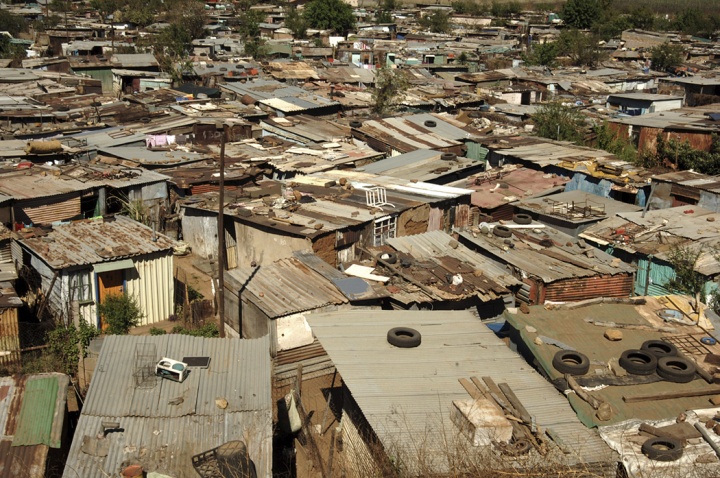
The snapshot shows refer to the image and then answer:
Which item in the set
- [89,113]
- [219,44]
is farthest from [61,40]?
[89,113]

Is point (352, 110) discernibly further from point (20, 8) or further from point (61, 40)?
point (20, 8)

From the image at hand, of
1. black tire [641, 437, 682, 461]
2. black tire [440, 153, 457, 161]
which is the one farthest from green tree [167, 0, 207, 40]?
black tire [641, 437, 682, 461]

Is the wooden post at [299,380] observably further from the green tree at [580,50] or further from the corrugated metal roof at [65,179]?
the green tree at [580,50]

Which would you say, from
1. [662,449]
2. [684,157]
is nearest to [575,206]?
[684,157]

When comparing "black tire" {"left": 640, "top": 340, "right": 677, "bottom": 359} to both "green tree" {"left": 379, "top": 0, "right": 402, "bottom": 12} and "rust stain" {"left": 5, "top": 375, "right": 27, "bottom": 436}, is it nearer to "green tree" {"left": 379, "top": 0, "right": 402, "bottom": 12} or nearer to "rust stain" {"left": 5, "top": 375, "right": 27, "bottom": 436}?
"rust stain" {"left": 5, "top": 375, "right": 27, "bottom": 436}

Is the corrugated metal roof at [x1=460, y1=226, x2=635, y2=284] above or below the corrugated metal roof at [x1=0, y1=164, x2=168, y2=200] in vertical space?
below

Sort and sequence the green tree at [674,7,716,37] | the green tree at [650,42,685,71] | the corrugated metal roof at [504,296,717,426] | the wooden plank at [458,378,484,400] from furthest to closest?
the green tree at [674,7,716,37] → the green tree at [650,42,685,71] → the corrugated metal roof at [504,296,717,426] → the wooden plank at [458,378,484,400]

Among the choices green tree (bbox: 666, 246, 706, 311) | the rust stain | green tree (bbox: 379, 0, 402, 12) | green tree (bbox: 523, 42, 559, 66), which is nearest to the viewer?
the rust stain

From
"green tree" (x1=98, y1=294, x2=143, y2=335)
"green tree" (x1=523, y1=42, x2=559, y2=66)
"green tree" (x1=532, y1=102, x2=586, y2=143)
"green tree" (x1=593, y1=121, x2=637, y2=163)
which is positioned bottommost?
"green tree" (x1=98, y1=294, x2=143, y2=335)
